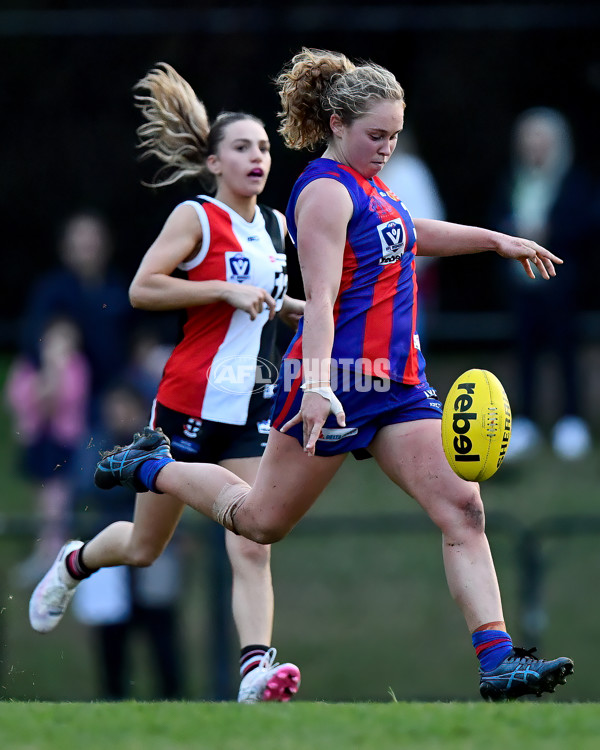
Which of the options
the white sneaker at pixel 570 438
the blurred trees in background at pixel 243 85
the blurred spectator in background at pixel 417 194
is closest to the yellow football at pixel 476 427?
the blurred spectator in background at pixel 417 194

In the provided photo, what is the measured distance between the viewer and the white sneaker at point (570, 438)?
1188cm

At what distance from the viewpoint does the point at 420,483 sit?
5.36 m

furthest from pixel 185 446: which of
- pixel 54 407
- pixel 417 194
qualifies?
pixel 417 194

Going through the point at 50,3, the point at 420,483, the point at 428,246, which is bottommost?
the point at 420,483

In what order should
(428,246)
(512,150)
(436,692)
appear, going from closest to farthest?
(428,246) → (436,692) → (512,150)

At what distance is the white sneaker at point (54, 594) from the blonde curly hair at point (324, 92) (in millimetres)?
2214

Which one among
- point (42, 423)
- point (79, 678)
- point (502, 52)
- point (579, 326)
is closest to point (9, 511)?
point (42, 423)

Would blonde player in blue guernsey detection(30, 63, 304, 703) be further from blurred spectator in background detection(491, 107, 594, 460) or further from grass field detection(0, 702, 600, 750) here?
blurred spectator in background detection(491, 107, 594, 460)

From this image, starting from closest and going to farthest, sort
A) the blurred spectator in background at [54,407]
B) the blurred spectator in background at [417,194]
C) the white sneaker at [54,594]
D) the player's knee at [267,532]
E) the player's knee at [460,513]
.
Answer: the player's knee at [460,513] < the player's knee at [267,532] < the white sneaker at [54,594] < the blurred spectator in background at [54,407] < the blurred spectator in background at [417,194]

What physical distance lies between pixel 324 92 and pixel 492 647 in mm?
2189

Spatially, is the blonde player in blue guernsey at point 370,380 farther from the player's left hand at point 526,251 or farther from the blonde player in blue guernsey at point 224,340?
the blonde player in blue guernsey at point 224,340

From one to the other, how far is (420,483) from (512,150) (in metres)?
8.30

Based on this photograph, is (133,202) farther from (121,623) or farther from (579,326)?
(121,623)

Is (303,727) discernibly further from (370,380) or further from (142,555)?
(142,555)
